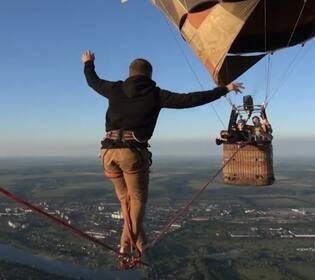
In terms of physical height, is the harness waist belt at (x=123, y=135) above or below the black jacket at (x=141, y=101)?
below

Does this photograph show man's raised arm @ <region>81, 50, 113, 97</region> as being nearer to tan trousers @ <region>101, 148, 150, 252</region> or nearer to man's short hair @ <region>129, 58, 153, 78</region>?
man's short hair @ <region>129, 58, 153, 78</region>

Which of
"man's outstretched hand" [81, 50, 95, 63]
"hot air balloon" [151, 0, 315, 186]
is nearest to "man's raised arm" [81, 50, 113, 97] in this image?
"man's outstretched hand" [81, 50, 95, 63]

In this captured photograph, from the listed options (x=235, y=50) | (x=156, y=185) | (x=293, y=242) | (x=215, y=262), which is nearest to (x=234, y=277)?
(x=215, y=262)

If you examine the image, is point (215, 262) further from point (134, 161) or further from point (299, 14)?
point (134, 161)

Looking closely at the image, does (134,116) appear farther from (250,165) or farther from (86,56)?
(250,165)

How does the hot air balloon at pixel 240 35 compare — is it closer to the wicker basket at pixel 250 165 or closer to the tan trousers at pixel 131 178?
the wicker basket at pixel 250 165

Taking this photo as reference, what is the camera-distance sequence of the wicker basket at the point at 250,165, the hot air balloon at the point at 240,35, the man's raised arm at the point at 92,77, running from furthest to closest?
the wicker basket at the point at 250,165
the hot air balloon at the point at 240,35
the man's raised arm at the point at 92,77

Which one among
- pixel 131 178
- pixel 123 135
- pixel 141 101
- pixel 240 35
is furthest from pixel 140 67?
pixel 240 35

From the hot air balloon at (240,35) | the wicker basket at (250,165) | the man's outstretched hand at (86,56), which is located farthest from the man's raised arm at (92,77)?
the wicker basket at (250,165)
